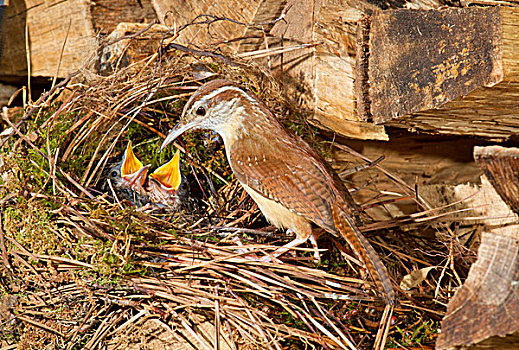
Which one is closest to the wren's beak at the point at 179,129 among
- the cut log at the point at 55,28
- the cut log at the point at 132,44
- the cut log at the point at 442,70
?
the cut log at the point at 132,44

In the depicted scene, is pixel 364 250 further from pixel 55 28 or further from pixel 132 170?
pixel 55 28

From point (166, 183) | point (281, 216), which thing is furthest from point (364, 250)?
point (166, 183)

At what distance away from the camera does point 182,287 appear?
2172 mm

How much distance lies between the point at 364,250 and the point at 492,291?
76 centimetres

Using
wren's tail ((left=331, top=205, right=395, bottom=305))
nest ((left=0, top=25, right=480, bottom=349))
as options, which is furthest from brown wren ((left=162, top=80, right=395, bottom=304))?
nest ((left=0, top=25, right=480, bottom=349))

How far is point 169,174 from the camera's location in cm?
294

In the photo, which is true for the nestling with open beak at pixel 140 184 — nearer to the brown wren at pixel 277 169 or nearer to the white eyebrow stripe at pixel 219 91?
the brown wren at pixel 277 169

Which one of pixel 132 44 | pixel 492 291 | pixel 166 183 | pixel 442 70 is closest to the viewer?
A: pixel 492 291

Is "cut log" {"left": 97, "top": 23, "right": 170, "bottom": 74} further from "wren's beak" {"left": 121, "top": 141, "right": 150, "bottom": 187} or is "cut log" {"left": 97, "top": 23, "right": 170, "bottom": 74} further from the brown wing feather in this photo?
the brown wing feather

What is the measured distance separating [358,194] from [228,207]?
2.79 ft

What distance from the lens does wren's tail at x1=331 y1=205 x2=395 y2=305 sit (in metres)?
1.97

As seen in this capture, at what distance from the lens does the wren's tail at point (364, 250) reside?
1.97 meters

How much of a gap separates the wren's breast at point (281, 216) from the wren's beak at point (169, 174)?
1.96ft

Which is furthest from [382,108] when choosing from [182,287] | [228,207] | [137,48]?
[137,48]
